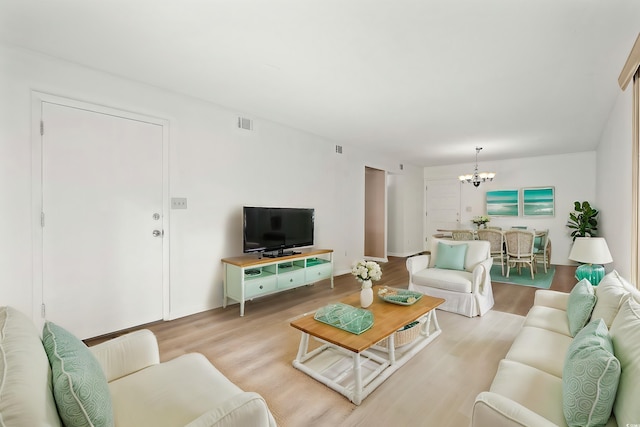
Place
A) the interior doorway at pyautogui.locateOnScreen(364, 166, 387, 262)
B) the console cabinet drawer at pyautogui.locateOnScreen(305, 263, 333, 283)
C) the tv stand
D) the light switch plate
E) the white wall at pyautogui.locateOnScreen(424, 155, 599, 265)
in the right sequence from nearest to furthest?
the light switch plate
the tv stand
the console cabinet drawer at pyautogui.locateOnScreen(305, 263, 333, 283)
the white wall at pyautogui.locateOnScreen(424, 155, 599, 265)
the interior doorway at pyautogui.locateOnScreen(364, 166, 387, 262)

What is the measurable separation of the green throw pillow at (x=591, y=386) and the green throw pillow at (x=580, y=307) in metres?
0.75

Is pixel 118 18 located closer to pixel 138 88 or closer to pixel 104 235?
pixel 138 88

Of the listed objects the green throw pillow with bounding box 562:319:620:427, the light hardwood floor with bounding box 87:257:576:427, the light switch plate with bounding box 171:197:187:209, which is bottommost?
the light hardwood floor with bounding box 87:257:576:427

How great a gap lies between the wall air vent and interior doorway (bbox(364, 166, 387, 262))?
3610 mm

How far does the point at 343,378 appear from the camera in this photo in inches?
84.5

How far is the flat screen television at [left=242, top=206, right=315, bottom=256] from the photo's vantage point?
3707 millimetres

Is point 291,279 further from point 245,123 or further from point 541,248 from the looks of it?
point 541,248

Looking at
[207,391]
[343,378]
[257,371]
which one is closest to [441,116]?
[343,378]

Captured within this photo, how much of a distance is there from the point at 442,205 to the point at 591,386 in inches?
298

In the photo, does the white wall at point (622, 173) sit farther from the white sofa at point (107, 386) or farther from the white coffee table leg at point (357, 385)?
the white sofa at point (107, 386)

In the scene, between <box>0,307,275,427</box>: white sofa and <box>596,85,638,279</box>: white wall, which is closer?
<box>0,307,275,427</box>: white sofa

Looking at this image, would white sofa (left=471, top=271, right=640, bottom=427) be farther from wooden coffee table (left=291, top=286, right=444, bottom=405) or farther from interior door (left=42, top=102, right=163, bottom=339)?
interior door (left=42, top=102, right=163, bottom=339)

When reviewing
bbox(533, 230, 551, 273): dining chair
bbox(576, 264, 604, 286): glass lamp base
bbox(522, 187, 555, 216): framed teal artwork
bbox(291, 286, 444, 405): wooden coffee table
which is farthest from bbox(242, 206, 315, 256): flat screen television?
bbox(522, 187, 555, 216): framed teal artwork

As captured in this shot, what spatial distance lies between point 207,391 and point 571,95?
14.3 ft
